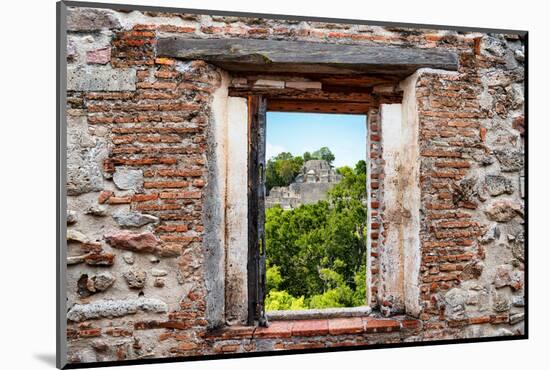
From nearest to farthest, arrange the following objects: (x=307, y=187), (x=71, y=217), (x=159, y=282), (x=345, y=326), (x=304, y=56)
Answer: (x=71, y=217) < (x=159, y=282) < (x=304, y=56) < (x=345, y=326) < (x=307, y=187)

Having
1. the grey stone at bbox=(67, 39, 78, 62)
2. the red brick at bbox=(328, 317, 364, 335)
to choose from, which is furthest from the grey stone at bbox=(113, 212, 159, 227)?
the red brick at bbox=(328, 317, 364, 335)

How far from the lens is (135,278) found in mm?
2891

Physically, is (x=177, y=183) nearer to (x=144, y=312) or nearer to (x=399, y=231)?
(x=144, y=312)

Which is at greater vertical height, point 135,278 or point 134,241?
point 134,241

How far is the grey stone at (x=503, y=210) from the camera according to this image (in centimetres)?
332

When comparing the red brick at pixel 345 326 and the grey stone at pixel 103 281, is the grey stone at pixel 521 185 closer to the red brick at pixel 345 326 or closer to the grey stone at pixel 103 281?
the red brick at pixel 345 326

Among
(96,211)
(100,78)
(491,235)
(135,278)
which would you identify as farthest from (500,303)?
(100,78)

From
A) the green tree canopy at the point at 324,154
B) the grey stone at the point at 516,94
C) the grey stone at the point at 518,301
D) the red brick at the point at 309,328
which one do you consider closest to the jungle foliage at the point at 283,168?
the green tree canopy at the point at 324,154

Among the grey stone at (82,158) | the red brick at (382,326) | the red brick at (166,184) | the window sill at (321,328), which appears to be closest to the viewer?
the grey stone at (82,158)

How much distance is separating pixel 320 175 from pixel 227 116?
633 mm

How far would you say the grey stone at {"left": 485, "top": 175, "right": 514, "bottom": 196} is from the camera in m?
3.31

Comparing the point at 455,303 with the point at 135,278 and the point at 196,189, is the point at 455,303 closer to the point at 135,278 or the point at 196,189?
the point at 196,189

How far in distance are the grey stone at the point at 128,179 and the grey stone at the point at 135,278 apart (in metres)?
0.40

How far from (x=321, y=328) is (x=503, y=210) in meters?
1.24
